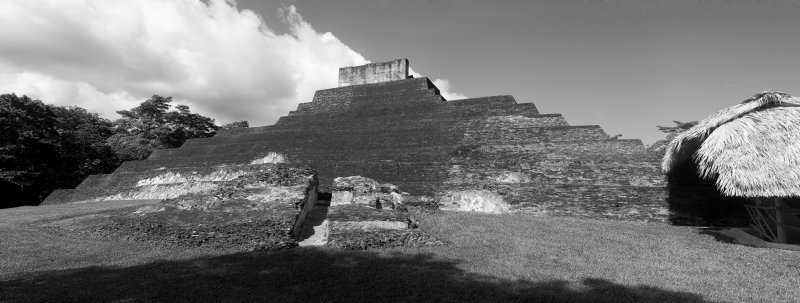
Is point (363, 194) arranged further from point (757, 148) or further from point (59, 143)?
A: point (59, 143)

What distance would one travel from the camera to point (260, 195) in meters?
7.75

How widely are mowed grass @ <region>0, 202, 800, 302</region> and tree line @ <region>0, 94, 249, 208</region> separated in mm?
14561

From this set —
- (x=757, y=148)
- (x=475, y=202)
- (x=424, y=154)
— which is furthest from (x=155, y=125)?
(x=757, y=148)

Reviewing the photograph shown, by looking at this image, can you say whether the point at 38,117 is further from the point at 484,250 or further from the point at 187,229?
the point at 484,250

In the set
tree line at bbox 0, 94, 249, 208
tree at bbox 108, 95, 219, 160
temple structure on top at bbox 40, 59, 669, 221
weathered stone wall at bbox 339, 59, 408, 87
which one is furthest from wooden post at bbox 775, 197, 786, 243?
tree at bbox 108, 95, 219, 160

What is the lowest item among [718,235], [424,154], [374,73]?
[718,235]

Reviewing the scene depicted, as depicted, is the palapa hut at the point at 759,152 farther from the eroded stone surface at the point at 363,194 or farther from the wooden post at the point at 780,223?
the eroded stone surface at the point at 363,194

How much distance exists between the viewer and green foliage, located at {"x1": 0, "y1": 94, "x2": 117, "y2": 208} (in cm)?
1677

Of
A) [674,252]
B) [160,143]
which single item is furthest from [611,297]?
[160,143]

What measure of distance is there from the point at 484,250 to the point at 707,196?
6.26 meters

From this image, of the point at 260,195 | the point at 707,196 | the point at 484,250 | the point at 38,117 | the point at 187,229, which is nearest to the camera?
the point at 484,250

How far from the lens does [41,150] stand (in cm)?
1864

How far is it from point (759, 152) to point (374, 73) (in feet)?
56.3

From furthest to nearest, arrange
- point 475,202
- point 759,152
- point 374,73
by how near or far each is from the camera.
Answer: point 374,73 → point 475,202 → point 759,152
